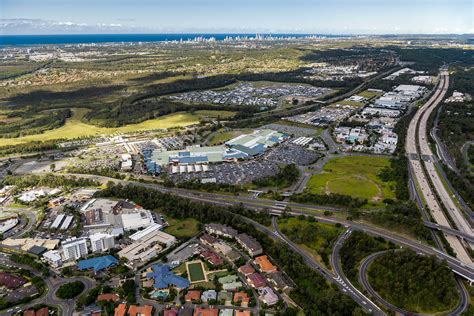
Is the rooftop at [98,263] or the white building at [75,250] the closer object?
the rooftop at [98,263]

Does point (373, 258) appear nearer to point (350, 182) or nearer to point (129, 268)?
point (350, 182)


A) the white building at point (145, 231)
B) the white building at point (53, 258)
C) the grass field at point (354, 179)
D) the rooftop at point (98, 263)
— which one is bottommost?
the white building at point (53, 258)

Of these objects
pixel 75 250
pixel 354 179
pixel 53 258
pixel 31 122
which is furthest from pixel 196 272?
pixel 31 122

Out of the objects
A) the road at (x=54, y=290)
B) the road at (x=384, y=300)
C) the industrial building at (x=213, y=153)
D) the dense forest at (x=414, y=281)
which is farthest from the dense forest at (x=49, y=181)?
the dense forest at (x=414, y=281)

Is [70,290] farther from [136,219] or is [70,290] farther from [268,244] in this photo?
[268,244]

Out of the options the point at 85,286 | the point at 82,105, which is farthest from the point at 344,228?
the point at 82,105

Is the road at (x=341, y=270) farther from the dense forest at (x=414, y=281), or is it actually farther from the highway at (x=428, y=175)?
the highway at (x=428, y=175)
